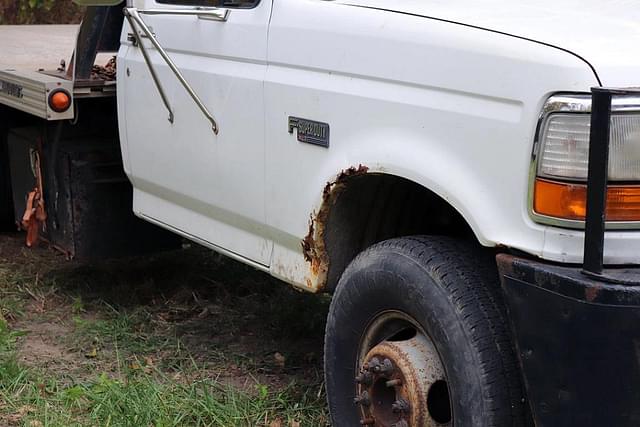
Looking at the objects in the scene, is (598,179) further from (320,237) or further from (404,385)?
(320,237)

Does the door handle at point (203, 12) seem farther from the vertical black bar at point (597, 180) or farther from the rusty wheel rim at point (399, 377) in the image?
the vertical black bar at point (597, 180)

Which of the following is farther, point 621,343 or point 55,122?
point 55,122

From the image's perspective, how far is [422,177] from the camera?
2908mm

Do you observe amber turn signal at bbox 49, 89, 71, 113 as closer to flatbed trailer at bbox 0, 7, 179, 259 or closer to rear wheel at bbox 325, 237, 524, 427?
flatbed trailer at bbox 0, 7, 179, 259

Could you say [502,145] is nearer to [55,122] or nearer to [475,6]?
[475,6]

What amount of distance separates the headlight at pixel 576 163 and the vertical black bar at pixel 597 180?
56 millimetres

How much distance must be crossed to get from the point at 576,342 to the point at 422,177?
68 centimetres

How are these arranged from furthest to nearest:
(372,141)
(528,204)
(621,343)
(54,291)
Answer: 1. (54,291)
2. (372,141)
3. (528,204)
4. (621,343)

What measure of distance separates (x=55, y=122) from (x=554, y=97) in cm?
309

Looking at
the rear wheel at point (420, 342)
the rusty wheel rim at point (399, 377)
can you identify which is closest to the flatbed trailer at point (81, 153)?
the rear wheel at point (420, 342)

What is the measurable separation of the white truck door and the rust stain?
293mm

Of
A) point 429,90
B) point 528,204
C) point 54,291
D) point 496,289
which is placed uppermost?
point 429,90

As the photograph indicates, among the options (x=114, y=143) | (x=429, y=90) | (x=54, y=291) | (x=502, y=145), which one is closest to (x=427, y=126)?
(x=429, y=90)

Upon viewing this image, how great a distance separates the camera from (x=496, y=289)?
114 inches
